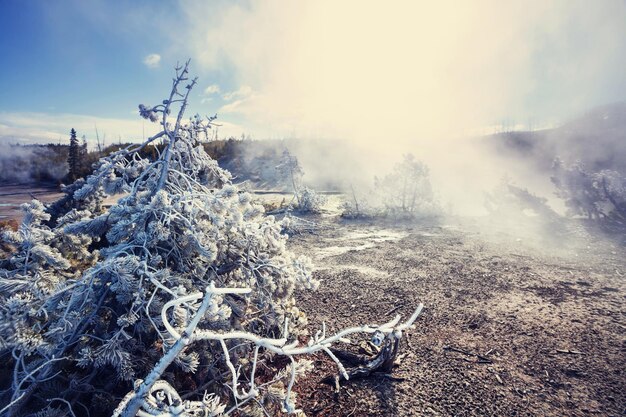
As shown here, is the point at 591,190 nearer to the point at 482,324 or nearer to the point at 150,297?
the point at 482,324

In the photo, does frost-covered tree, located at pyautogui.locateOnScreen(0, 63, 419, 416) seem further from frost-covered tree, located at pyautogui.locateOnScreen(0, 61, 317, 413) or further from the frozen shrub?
the frozen shrub

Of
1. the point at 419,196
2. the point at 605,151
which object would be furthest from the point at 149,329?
the point at 605,151

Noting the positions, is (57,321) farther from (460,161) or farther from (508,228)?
(460,161)

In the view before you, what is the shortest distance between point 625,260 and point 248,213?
1235cm

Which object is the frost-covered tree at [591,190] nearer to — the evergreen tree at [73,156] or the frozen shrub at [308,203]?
the frozen shrub at [308,203]

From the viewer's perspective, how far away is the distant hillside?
28344 millimetres

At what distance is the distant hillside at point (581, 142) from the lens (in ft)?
93.0

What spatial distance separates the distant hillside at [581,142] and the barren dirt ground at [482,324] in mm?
23135

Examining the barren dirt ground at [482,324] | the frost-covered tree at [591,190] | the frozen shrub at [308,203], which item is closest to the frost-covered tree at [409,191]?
the frozen shrub at [308,203]

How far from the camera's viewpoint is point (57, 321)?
2.73m

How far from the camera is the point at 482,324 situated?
20.1 ft

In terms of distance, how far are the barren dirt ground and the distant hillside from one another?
23.1 metres

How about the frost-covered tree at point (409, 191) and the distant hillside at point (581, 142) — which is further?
the distant hillside at point (581, 142)

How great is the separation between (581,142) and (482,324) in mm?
38379
